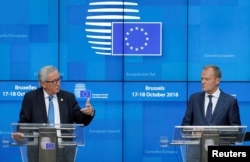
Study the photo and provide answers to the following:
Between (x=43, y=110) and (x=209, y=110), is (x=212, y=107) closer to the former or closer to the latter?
(x=209, y=110)

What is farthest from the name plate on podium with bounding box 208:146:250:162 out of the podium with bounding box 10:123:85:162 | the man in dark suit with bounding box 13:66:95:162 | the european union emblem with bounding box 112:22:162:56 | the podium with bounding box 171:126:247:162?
the european union emblem with bounding box 112:22:162:56

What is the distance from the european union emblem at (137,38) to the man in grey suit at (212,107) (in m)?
2.05

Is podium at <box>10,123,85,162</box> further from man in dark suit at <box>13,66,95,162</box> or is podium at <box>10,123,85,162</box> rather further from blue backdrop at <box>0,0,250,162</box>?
blue backdrop at <box>0,0,250,162</box>

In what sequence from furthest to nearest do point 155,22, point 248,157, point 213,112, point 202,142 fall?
point 155,22
point 213,112
point 202,142
point 248,157

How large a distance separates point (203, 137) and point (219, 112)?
883mm

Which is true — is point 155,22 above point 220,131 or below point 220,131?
above

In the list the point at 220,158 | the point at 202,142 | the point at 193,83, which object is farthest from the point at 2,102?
the point at 220,158

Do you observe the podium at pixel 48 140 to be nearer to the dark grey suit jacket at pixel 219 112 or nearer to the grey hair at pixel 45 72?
the grey hair at pixel 45 72

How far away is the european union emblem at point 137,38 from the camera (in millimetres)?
8234

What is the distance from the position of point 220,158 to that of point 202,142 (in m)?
1.52

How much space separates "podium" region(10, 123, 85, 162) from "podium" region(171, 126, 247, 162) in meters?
0.82

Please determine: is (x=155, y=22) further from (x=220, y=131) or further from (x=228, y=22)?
(x=220, y=131)

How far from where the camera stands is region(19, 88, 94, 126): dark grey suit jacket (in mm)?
6000

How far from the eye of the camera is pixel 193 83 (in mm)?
8352
